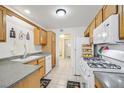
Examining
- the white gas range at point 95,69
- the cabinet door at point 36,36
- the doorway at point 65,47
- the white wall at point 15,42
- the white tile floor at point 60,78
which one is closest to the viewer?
the white gas range at point 95,69

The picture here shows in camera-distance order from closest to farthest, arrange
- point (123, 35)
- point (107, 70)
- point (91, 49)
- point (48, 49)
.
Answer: point (123, 35) < point (107, 70) < point (91, 49) < point (48, 49)

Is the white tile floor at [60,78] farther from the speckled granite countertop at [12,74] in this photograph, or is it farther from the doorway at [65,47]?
the doorway at [65,47]

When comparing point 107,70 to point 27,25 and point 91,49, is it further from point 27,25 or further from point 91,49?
point 27,25

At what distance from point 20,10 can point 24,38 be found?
2.84 ft

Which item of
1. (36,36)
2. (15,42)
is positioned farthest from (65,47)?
(15,42)

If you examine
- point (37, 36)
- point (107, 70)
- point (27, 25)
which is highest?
point (27, 25)

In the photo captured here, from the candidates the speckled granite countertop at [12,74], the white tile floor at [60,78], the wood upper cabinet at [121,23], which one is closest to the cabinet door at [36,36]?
the white tile floor at [60,78]

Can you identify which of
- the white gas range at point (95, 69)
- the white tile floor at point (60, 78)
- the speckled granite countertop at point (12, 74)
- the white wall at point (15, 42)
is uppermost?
the white wall at point (15, 42)

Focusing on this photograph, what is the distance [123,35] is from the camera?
1.23m

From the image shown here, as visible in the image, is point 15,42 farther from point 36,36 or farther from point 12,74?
point 12,74

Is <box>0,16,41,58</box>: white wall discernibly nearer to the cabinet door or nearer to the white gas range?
the cabinet door
